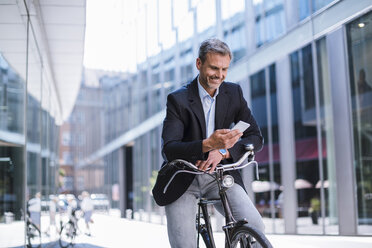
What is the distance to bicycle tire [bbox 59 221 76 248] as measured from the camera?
441 inches

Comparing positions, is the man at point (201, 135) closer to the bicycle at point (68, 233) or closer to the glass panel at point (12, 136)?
the glass panel at point (12, 136)

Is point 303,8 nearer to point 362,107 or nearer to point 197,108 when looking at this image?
point 362,107

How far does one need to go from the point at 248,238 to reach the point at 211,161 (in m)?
0.40

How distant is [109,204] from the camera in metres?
32.4

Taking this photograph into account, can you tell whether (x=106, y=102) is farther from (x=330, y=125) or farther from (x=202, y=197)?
(x=202, y=197)

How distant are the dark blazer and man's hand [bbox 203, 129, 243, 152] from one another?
172mm

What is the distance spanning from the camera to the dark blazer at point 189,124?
2635mm

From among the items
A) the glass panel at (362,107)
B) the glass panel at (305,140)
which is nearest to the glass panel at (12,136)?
the glass panel at (362,107)

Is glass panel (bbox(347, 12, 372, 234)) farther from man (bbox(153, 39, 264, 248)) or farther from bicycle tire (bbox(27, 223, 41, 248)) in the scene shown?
man (bbox(153, 39, 264, 248))

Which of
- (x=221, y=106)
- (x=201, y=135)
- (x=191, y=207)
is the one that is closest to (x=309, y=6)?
(x=221, y=106)

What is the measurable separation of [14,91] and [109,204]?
28.2 metres

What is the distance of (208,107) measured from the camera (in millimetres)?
2797

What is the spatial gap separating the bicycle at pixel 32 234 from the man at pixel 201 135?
3513 millimetres

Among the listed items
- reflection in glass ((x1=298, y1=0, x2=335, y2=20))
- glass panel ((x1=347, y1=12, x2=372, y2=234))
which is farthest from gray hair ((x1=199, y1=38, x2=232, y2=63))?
reflection in glass ((x1=298, y1=0, x2=335, y2=20))
